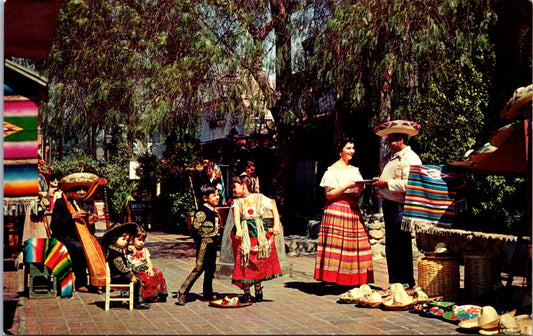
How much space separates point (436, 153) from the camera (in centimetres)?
1185

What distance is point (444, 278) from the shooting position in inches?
291

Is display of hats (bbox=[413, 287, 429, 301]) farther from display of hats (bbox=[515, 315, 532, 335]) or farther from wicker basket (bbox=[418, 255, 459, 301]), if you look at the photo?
display of hats (bbox=[515, 315, 532, 335])

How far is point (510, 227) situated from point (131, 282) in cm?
724

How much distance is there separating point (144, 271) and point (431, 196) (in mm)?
3515

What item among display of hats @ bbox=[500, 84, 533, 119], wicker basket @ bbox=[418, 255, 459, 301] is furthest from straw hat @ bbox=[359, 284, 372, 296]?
display of hats @ bbox=[500, 84, 533, 119]

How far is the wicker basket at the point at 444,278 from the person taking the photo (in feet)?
24.2

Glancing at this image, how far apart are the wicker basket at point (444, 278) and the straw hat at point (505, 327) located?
4.80ft

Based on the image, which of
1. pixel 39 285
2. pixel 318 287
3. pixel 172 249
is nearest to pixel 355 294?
pixel 318 287

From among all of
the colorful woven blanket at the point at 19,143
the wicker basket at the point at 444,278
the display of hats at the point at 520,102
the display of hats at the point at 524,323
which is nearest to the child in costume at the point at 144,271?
the colorful woven blanket at the point at 19,143

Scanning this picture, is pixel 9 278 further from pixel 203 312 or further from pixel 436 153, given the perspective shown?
pixel 436 153

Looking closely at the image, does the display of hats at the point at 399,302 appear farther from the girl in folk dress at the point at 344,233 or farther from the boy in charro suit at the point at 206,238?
the boy in charro suit at the point at 206,238

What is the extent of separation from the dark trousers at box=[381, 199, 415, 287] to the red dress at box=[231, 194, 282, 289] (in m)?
1.50

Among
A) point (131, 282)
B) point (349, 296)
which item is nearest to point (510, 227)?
point (349, 296)

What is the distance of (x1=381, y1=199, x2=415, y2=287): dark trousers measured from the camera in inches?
309
